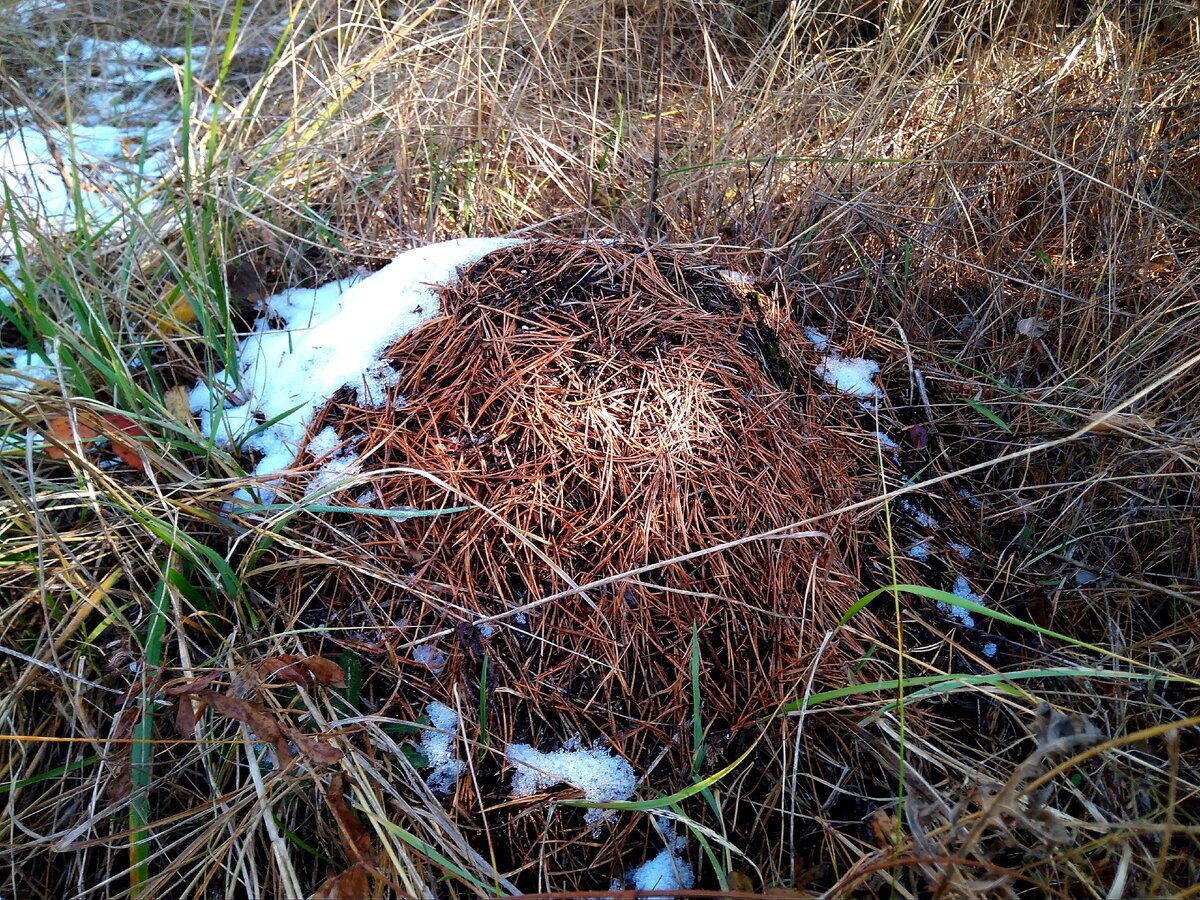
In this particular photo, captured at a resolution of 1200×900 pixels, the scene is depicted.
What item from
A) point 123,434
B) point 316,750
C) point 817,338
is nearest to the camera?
point 316,750

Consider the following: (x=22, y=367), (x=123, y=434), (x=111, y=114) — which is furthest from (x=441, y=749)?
(x=111, y=114)

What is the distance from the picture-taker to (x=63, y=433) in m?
1.36

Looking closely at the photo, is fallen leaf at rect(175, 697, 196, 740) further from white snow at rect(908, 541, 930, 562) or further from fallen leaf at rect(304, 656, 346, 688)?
white snow at rect(908, 541, 930, 562)

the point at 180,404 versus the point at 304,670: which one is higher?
the point at 180,404

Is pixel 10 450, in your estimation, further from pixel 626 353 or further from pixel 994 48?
pixel 994 48

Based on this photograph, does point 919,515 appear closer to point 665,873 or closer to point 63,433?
point 665,873

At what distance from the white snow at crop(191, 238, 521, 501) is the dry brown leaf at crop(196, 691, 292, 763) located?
0.40 meters

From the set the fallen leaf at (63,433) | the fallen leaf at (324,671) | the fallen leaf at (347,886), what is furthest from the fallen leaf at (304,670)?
the fallen leaf at (63,433)

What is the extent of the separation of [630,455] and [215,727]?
0.78 meters

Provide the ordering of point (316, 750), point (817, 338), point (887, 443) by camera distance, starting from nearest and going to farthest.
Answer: point (316, 750)
point (887, 443)
point (817, 338)

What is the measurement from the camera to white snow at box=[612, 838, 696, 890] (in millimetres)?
1076

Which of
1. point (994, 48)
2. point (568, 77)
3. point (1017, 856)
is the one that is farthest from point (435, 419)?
point (994, 48)

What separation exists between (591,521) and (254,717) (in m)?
0.57

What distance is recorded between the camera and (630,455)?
1.28 m
